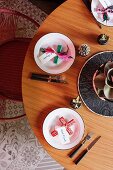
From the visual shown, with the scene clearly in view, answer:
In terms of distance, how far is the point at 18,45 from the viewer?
5.50ft

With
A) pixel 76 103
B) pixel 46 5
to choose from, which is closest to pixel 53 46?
pixel 76 103

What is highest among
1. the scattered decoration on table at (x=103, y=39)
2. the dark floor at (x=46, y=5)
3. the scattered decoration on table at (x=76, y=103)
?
the scattered decoration on table at (x=103, y=39)

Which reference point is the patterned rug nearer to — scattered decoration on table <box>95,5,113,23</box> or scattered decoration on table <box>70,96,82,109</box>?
scattered decoration on table <box>70,96,82,109</box>

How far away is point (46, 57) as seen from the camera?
138cm

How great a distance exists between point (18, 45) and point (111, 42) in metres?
0.52

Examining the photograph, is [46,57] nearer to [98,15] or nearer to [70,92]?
[70,92]

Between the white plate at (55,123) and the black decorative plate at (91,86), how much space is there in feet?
0.25

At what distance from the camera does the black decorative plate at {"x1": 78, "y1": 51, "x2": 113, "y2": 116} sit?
1.36m

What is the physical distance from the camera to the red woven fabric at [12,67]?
1634 mm

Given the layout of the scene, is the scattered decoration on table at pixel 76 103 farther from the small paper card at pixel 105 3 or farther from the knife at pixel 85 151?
the small paper card at pixel 105 3

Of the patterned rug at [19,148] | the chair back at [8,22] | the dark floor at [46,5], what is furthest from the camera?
the dark floor at [46,5]

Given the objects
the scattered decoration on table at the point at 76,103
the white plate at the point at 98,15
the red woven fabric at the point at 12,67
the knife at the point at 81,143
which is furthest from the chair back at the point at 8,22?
the knife at the point at 81,143

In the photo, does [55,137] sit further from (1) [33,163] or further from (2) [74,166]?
(1) [33,163]

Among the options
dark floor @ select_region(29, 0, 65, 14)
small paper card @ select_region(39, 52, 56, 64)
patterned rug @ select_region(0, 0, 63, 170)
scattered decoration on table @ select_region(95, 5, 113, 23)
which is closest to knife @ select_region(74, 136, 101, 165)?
small paper card @ select_region(39, 52, 56, 64)
